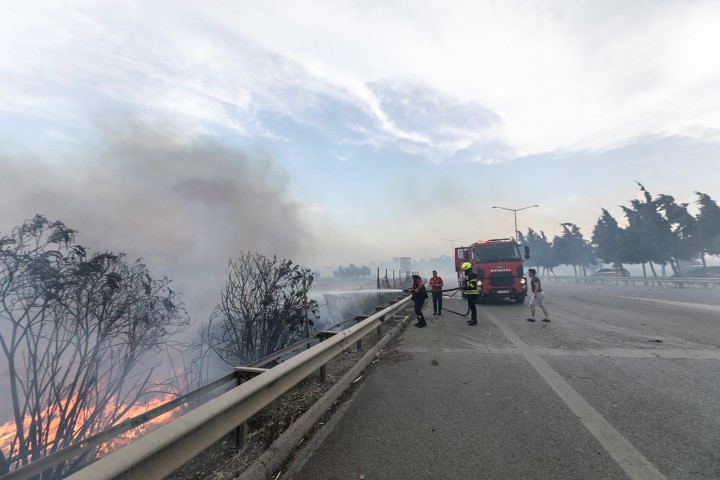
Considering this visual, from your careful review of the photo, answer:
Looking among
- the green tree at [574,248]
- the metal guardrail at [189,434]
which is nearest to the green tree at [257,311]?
the metal guardrail at [189,434]

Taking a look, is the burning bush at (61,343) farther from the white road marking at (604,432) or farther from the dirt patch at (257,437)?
the white road marking at (604,432)

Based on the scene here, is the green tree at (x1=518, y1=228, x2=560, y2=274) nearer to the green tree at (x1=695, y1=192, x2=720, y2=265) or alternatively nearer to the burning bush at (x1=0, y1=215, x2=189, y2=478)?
the green tree at (x1=695, y1=192, x2=720, y2=265)

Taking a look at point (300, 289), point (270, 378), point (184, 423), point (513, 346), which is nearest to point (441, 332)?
point (513, 346)

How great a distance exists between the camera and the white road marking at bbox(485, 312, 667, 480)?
2533 millimetres

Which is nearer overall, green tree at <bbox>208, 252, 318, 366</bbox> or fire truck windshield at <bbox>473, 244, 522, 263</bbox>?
green tree at <bbox>208, 252, 318, 366</bbox>

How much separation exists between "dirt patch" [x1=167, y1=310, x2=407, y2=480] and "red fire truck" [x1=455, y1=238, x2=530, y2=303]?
34.7ft

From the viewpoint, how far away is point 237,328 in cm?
785

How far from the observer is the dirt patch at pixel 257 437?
2.55 metres

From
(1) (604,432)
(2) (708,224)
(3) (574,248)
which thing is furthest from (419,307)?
(3) (574,248)

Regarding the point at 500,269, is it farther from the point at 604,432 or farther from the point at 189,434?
the point at 189,434

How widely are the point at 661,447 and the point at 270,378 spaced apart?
3.31 m

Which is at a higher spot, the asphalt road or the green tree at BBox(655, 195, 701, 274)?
the green tree at BBox(655, 195, 701, 274)

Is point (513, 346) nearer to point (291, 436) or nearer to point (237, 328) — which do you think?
point (291, 436)

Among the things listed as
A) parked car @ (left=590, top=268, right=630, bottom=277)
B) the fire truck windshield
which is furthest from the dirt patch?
parked car @ (left=590, top=268, right=630, bottom=277)
